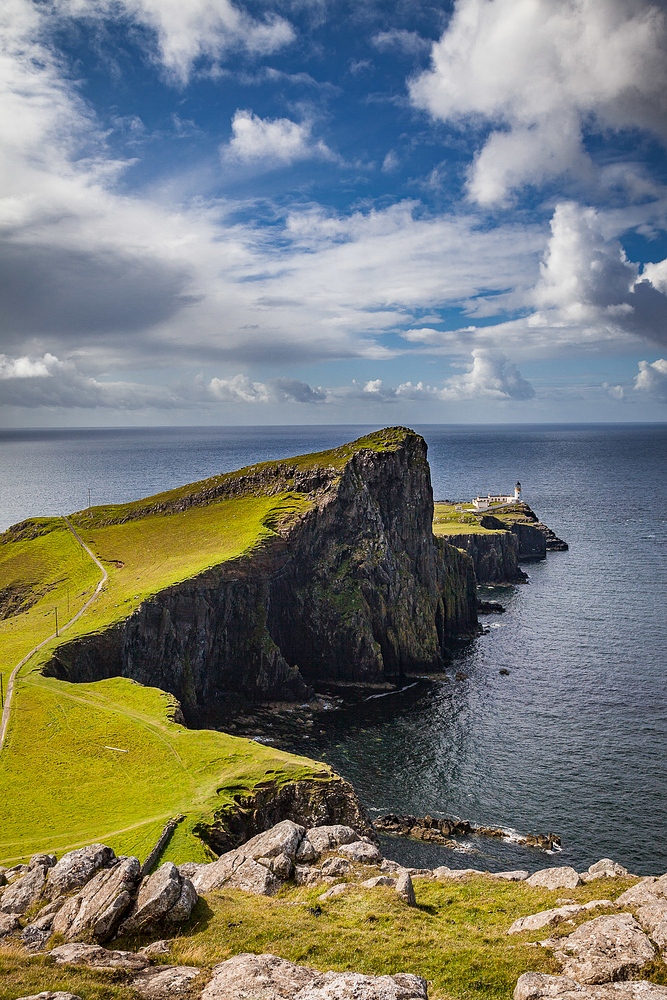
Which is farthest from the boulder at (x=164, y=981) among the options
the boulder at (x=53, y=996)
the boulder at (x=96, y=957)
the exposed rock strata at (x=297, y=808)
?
the exposed rock strata at (x=297, y=808)

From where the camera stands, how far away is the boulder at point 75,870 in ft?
95.2

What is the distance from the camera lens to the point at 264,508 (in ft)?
395

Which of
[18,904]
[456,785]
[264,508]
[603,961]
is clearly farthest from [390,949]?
[264,508]

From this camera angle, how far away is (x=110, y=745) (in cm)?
5831

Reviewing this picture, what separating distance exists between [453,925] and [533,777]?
145 feet

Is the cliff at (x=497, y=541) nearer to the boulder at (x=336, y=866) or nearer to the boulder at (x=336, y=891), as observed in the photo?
the boulder at (x=336, y=866)

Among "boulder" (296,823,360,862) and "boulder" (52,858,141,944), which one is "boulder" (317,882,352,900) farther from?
"boulder" (52,858,141,944)

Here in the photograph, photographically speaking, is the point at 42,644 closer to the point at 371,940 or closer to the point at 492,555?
the point at 371,940

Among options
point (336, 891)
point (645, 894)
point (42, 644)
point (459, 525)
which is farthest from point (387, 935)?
point (459, 525)

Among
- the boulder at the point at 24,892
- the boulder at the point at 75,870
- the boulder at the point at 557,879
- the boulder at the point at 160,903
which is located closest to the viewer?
the boulder at the point at 160,903

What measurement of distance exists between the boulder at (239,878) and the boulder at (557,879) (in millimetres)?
13885

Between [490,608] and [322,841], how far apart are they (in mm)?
104845

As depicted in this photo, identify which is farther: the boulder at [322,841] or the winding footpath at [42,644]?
the winding footpath at [42,644]

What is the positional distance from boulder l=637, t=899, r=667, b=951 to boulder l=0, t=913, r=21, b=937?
24.0m
